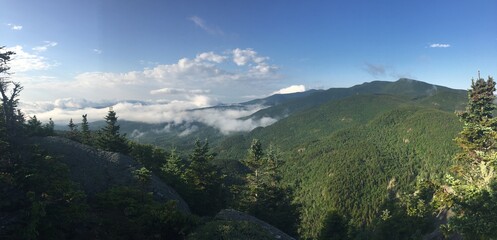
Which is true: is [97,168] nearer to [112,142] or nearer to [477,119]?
[112,142]

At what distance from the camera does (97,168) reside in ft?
101

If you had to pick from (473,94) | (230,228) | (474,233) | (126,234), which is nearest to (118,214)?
(126,234)

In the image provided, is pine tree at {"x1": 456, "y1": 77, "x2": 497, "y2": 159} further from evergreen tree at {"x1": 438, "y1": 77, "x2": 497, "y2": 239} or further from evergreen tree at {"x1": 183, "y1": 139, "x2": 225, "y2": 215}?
evergreen tree at {"x1": 183, "y1": 139, "x2": 225, "y2": 215}

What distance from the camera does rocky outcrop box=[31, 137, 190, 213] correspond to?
28.0 meters

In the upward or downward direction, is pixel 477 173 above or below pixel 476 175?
above

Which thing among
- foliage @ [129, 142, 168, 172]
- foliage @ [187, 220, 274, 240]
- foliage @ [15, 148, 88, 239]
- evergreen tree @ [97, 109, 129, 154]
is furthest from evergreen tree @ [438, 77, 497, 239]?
evergreen tree @ [97, 109, 129, 154]

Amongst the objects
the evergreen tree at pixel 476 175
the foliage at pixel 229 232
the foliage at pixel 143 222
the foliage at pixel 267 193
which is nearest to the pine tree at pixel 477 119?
the evergreen tree at pixel 476 175

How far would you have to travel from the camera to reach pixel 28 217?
1431 centimetres

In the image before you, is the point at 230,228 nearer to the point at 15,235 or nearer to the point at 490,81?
the point at 15,235

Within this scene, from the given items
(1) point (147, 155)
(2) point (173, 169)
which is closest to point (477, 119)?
(2) point (173, 169)

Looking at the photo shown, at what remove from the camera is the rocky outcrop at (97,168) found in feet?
92.0

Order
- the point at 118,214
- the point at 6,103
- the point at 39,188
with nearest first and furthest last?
the point at 39,188 < the point at 118,214 < the point at 6,103

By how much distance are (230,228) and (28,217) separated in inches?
416

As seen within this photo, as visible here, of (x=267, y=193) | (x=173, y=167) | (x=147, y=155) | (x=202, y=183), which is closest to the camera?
(x=202, y=183)
